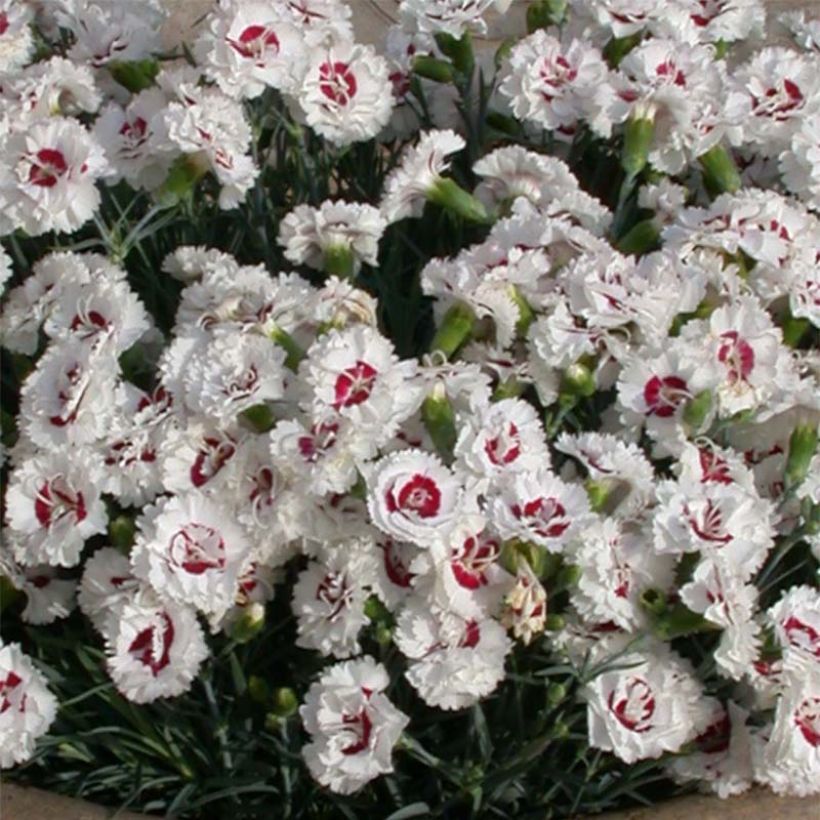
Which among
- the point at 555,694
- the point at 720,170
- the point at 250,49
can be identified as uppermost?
the point at 250,49

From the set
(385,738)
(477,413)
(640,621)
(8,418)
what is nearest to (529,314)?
(477,413)

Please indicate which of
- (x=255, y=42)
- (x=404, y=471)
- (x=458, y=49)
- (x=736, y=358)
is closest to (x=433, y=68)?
(x=458, y=49)

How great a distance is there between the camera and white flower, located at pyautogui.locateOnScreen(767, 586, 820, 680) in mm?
1333

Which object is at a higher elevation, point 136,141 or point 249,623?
point 136,141

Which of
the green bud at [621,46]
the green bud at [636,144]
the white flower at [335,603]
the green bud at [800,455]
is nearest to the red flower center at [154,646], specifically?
the white flower at [335,603]

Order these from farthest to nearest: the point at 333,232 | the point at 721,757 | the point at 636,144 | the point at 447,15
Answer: the point at 447,15, the point at 636,144, the point at 333,232, the point at 721,757

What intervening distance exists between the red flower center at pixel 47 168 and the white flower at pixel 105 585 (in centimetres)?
38

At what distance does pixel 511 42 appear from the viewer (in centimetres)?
188

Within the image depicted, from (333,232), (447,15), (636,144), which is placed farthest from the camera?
(447,15)

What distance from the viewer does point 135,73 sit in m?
1.82

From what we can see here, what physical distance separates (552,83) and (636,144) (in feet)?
0.44

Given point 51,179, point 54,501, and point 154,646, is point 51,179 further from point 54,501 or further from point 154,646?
point 154,646

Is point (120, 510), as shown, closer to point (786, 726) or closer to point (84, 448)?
point (84, 448)

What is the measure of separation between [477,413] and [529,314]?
0.49 feet
